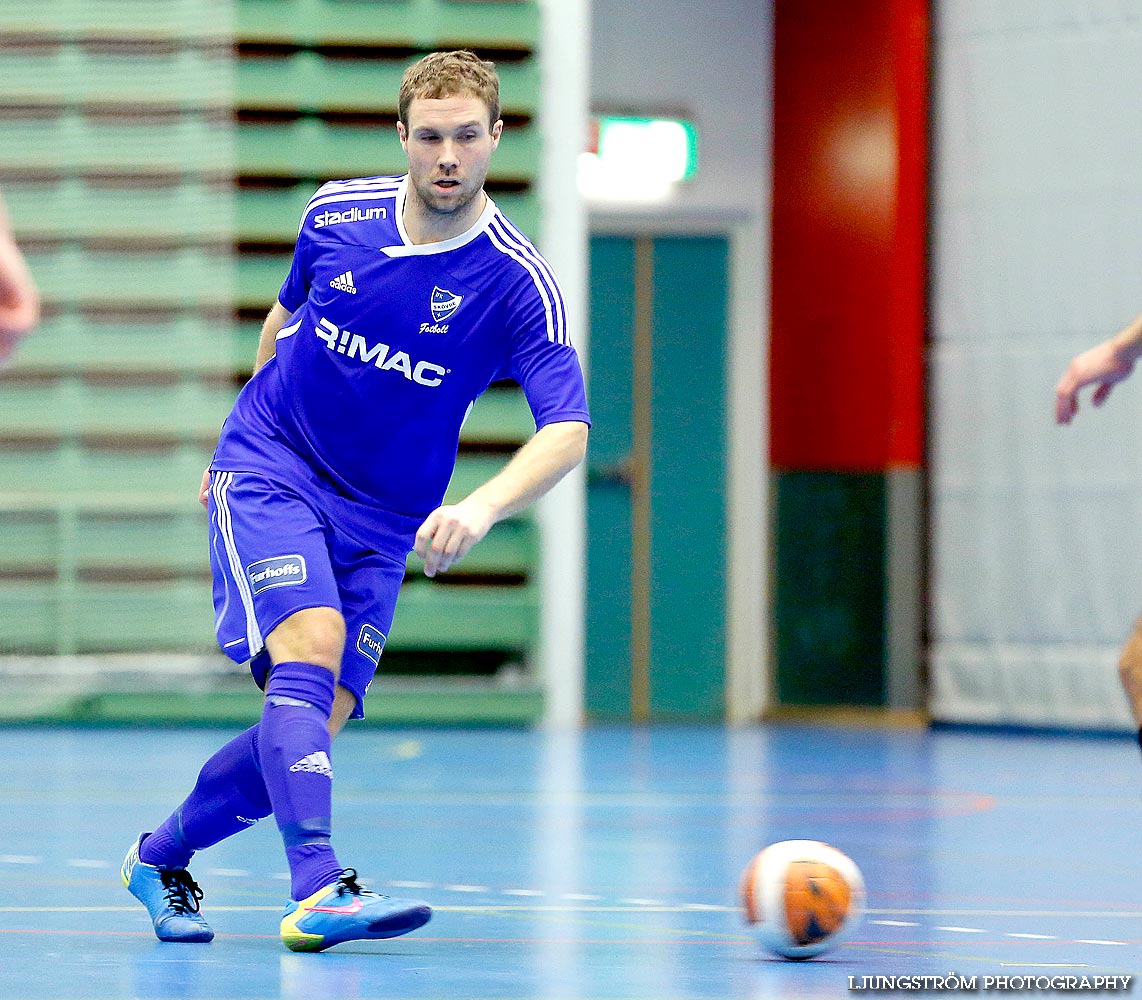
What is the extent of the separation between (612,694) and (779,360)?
2.27 m

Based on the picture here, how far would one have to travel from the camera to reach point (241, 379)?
11.3m

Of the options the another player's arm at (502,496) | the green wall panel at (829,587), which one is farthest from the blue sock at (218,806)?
the green wall panel at (829,587)

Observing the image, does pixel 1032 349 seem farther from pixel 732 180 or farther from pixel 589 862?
pixel 589 862

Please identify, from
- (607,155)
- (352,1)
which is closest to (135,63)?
(352,1)

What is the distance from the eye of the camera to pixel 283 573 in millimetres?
4039

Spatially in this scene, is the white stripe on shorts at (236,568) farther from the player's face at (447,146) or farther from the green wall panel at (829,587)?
the green wall panel at (829,587)

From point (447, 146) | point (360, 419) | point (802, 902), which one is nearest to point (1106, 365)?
point (802, 902)

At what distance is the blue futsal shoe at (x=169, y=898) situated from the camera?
415cm

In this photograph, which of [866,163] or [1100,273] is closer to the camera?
[1100,273]

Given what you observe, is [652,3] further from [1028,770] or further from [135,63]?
[1028,770]

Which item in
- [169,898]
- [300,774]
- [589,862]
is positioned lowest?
[589,862]

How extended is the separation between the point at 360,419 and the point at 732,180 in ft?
28.2

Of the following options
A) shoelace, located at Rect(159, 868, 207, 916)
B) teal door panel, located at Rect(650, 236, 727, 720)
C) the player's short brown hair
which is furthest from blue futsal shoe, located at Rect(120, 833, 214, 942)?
teal door panel, located at Rect(650, 236, 727, 720)

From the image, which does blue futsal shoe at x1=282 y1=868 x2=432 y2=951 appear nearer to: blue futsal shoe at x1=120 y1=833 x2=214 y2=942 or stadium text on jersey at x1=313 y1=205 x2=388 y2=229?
blue futsal shoe at x1=120 y1=833 x2=214 y2=942
